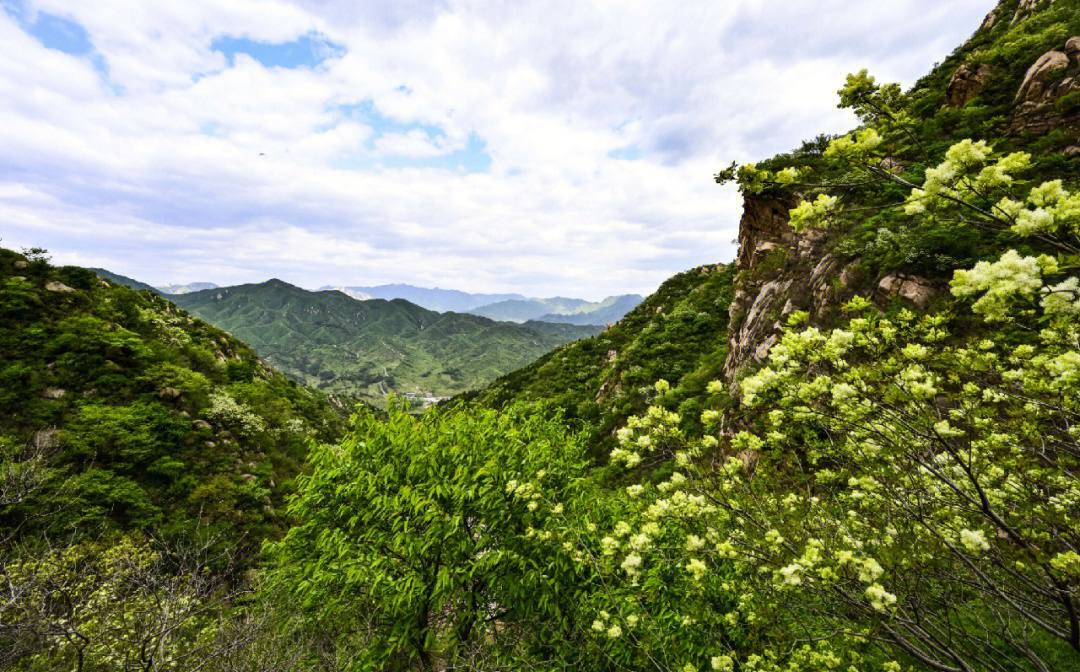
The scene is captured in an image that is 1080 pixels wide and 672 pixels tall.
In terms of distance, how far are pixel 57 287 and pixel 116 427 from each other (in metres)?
16.4

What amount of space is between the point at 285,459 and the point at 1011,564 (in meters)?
31.9

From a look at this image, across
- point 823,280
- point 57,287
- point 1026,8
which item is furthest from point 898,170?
point 57,287

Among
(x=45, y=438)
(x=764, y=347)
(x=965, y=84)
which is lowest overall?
(x=45, y=438)

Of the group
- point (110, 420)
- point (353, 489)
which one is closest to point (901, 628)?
point (353, 489)

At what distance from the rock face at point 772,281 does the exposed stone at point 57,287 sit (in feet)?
141

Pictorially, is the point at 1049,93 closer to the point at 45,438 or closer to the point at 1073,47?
the point at 1073,47

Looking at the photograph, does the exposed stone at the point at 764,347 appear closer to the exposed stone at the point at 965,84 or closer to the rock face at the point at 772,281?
the rock face at the point at 772,281

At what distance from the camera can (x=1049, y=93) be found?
1347cm

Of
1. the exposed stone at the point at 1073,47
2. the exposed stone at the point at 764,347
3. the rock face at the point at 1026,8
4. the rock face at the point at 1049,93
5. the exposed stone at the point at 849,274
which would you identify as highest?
the rock face at the point at 1026,8

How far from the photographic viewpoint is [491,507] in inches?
261

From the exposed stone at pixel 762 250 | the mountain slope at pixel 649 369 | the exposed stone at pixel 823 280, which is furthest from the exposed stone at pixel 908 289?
the exposed stone at pixel 762 250

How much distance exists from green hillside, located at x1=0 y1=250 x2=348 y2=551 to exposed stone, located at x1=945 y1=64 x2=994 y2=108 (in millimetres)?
35453

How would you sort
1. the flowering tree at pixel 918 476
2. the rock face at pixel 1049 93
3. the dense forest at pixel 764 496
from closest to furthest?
the flowering tree at pixel 918 476 → the dense forest at pixel 764 496 → the rock face at pixel 1049 93

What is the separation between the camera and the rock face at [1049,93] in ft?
41.7
